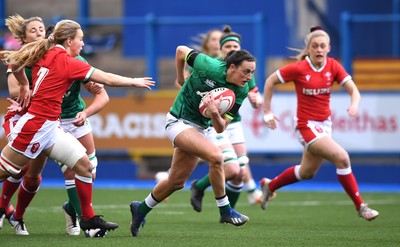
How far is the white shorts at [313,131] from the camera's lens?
436 inches

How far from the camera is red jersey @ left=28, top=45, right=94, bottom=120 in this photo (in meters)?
8.55

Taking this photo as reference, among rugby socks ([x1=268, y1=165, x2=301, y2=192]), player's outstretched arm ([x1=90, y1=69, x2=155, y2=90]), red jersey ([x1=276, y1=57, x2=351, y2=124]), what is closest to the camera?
player's outstretched arm ([x1=90, y1=69, x2=155, y2=90])

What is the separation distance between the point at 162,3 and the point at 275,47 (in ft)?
10.2

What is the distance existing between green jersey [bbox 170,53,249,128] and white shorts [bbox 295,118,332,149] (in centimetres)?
220

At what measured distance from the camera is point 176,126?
9039mm

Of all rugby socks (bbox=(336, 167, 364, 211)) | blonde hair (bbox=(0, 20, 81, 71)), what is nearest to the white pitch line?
rugby socks (bbox=(336, 167, 364, 211))

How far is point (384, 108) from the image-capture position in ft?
54.3

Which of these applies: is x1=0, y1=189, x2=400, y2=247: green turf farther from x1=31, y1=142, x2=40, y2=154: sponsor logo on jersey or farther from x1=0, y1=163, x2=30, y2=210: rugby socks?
x1=31, y1=142, x2=40, y2=154: sponsor logo on jersey

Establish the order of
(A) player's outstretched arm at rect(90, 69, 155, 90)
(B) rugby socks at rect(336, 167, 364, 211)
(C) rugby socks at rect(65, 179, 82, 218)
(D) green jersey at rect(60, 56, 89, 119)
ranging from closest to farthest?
(A) player's outstretched arm at rect(90, 69, 155, 90), (C) rugby socks at rect(65, 179, 82, 218), (D) green jersey at rect(60, 56, 89, 119), (B) rugby socks at rect(336, 167, 364, 211)

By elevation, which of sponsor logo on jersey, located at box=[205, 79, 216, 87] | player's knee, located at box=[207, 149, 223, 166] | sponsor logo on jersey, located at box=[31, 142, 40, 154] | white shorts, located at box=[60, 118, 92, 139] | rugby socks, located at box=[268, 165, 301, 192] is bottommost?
rugby socks, located at box=[268, 165, 301, 192]

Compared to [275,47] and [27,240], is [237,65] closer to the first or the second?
[27,240]

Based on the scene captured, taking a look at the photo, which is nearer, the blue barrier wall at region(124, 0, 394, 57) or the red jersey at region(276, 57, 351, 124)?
the red jersey at region(276, 57, 351, 124)

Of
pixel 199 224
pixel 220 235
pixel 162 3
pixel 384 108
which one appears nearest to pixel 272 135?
pixel 384 108

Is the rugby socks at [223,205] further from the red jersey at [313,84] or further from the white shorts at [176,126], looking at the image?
the red jersey at [313,84]
